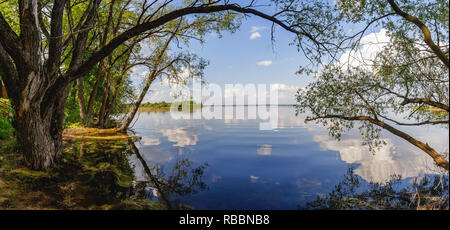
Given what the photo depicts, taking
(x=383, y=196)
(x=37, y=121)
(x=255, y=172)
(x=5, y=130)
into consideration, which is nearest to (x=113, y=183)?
(x=37, y=121)

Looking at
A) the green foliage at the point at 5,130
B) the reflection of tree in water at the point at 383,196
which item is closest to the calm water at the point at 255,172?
the reflection of tree in water at the point at 383,196

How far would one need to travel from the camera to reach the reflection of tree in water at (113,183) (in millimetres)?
6742

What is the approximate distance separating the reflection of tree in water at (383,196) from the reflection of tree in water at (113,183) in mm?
5018

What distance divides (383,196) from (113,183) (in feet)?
34.4

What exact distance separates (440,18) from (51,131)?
1487 centimetres

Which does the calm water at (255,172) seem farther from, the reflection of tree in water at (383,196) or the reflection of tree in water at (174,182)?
the reflection of tree in water at (383,196)

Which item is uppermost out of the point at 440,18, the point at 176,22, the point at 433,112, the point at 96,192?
the point at 176,22

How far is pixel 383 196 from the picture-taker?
8.62 meters

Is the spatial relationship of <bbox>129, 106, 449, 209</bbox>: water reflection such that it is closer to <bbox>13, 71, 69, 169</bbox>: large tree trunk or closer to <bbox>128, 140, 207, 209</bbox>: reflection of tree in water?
<bbox>128, 140, 207, 209</bbox>: reflection of tree in water

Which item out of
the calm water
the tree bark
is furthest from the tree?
the tree bark

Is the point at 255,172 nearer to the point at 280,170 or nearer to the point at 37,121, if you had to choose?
the point at 280,170

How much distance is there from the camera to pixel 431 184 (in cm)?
1020
